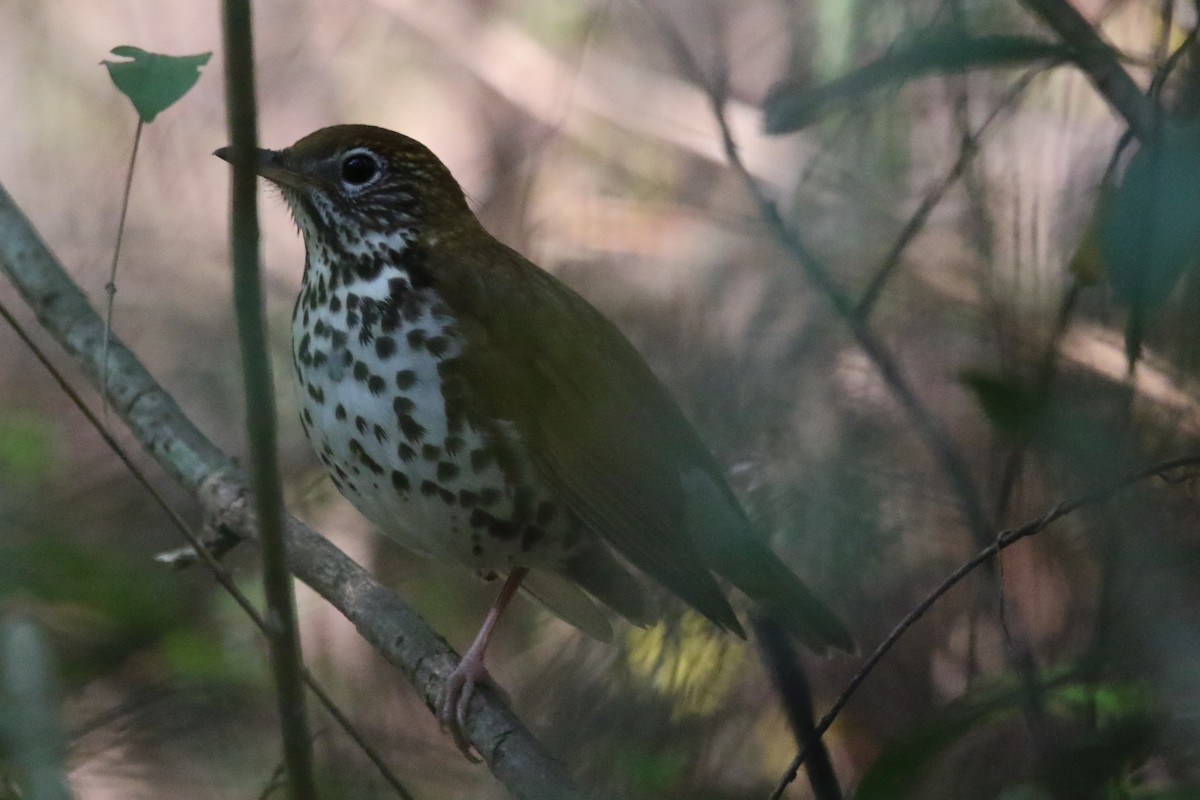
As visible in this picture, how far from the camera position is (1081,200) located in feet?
10.7

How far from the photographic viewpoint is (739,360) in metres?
4.02

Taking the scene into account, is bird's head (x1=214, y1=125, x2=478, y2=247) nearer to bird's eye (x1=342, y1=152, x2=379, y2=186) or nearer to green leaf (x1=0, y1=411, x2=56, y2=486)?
bird's eye (x1=342, y1=152, x2=379, y2=186)

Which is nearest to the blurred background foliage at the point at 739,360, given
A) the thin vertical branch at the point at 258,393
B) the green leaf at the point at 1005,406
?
the green leaf at the point at 1005,406

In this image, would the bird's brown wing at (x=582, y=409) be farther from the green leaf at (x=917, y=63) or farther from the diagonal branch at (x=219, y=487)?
the green leaf at (x=917, y=63)

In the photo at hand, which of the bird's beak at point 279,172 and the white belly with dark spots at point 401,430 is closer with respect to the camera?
the white belly with dark spots at point 401,430

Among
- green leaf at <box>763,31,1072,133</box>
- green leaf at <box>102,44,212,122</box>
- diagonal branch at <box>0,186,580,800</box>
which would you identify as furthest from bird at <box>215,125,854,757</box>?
green leaf at <box>763,31,1072,133</box>

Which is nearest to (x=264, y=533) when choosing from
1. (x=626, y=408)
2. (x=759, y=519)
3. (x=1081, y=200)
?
(x=626, y=408)

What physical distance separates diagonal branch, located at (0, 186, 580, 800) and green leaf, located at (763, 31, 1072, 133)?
1404mm

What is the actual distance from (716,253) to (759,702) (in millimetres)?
2211

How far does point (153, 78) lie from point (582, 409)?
4.20ft

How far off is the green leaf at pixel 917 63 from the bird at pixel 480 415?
45.9 inches

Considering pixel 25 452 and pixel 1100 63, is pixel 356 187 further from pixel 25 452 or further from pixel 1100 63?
pixel 25 452

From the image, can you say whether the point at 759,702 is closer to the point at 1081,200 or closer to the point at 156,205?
the point at 1081,200

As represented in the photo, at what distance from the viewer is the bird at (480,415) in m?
2.75
